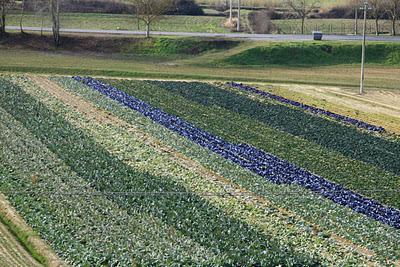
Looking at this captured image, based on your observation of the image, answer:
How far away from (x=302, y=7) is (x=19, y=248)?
205 feet

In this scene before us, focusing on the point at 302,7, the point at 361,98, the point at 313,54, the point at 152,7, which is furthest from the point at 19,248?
the point at 302,7

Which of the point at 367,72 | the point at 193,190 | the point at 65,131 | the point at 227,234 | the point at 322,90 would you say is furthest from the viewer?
the point at 367,72

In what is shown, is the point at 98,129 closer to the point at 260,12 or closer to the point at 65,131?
the point at 65,131

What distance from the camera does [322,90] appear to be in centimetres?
5425

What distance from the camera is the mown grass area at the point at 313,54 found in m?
65.1

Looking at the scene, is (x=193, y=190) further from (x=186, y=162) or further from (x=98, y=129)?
(x=98, y=129)

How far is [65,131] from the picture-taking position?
134 ft

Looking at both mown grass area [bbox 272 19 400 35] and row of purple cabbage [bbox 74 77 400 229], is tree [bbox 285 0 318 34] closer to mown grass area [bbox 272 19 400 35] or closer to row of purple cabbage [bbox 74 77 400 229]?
mown grass area [bbox 272 19 400 35]

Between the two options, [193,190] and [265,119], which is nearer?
[193,190]

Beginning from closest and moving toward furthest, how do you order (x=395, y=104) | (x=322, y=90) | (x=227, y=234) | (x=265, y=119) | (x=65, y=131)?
1. (x=227, y=234)
2. (x=65, y=131)
3. (x=265, y=119)
4. (x=395, y=104)
5. (x=322, y=90)

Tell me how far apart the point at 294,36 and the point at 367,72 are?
12488 mm

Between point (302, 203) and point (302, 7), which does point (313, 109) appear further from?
point (302, 7)

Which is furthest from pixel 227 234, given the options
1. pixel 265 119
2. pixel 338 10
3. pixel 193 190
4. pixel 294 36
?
pixel 338 10

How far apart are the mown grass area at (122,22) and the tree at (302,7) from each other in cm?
671
